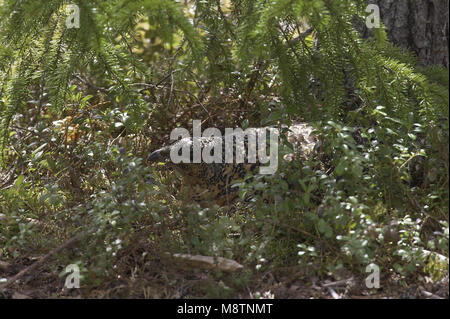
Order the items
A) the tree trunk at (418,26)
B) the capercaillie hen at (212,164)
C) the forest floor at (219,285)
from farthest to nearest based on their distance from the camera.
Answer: the tree trunk at (418,26) → the capercaillie hen at (212,164) → the forest floor at (219,285)

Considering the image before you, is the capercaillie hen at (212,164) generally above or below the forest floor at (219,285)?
above

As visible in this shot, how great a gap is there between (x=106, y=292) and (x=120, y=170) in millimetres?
843

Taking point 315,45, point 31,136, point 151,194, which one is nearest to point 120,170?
point 151,194

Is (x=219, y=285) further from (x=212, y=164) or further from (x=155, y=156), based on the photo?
(x=155, y=156)

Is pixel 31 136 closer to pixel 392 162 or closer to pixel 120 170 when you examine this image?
pixel 120 170

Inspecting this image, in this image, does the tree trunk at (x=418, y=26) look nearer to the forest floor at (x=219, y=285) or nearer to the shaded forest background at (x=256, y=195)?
the shaded forest background at (x=256, y=195)

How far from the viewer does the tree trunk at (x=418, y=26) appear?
334cm

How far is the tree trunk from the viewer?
334 cm

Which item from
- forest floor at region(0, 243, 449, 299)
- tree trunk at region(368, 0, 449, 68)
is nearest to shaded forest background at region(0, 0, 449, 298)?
forest floor at region(0, 243, 449, 299)

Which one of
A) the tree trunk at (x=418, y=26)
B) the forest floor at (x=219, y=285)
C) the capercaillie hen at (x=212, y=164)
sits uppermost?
the tree trunk at (x=418, y=26)

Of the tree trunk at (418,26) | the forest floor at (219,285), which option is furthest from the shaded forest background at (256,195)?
the tree trunk at (418,26)

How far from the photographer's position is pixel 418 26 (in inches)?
134

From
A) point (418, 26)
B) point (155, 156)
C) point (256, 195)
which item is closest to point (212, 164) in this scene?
point (155, 156)

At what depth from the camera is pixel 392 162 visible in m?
2.55
